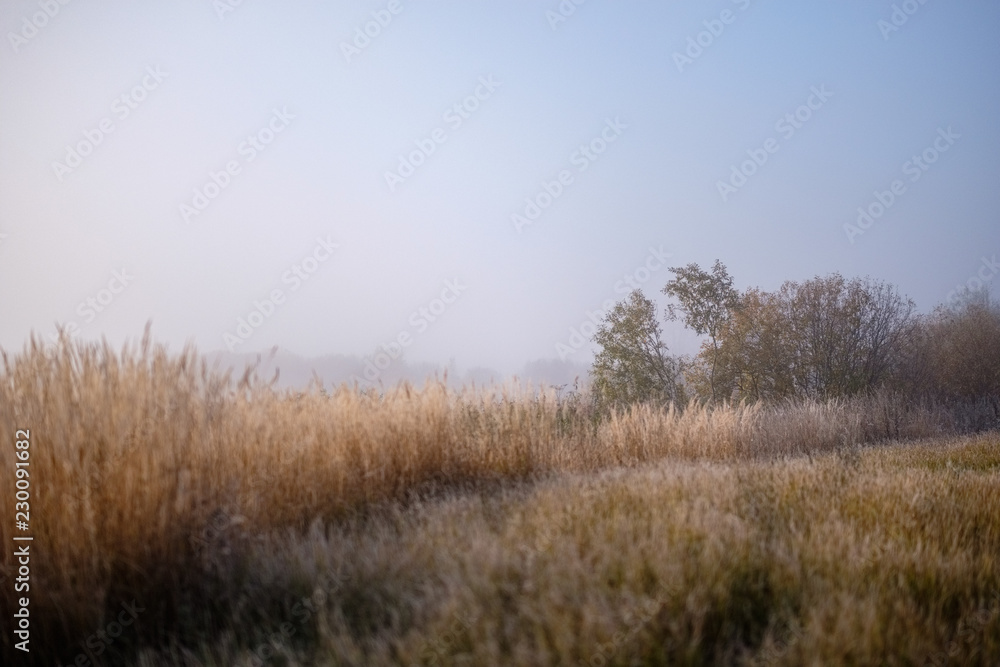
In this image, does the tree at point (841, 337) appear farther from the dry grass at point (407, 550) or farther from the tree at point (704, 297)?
the dry grass at point (407, 550)

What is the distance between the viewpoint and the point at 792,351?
68.6 ft

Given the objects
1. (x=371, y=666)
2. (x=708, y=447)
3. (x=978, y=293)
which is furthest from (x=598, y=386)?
(x=978, y=293)

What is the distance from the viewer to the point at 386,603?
357 cm

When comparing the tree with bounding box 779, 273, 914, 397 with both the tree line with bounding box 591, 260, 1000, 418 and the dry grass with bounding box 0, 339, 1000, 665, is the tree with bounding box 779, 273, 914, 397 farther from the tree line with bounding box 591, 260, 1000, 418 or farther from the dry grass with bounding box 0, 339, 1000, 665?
the dry grass with bounding box 0, 339, 1000, 665

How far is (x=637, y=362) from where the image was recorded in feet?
71.8

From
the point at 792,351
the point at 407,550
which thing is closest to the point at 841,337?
the point at 792,351

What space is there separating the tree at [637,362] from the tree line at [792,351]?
33 millimetres

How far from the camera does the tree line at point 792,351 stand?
20469 millimetres

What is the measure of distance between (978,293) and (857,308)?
41.7 m

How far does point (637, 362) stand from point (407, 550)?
18.4 m

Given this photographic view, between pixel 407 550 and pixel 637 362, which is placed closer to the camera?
pixel 407 550

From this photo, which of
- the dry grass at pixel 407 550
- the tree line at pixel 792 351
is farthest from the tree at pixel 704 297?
the dry grass at pixel 407 550

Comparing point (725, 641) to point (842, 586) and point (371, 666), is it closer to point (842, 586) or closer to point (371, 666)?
point (842, 586)

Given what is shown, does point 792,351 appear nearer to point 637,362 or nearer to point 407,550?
point 637,362
